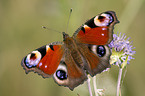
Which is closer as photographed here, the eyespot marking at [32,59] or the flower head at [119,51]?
the eyespot marking at [32,59]

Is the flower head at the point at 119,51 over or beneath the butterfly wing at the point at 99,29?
beneath

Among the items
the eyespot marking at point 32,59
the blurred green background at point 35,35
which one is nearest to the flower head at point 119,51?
the eyespot marking at point 32,59

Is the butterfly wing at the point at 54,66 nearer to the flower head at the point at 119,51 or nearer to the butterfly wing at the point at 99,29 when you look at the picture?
the butterfly wing at the point at 99,29

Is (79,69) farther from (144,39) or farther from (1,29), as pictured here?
(1,29)

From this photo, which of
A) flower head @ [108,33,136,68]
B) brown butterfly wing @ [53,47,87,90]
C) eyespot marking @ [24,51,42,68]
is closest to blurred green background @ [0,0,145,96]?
flower head @ [108,33,136,68]

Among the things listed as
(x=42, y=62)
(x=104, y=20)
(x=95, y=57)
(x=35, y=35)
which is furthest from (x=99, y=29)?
(x=35, y=35)

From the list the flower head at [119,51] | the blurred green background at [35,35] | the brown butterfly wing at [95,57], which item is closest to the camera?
the brown butterfly wing at [95,57]

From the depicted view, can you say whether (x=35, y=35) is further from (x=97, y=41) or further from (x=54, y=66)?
(x=97, y=41)

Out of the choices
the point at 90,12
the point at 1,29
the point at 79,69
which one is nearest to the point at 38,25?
the point at 1,29

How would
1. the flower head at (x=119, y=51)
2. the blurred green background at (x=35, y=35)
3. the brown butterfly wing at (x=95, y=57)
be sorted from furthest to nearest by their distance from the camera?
the blurred green background at (x=35, y=35) < the flower head at (x=119, y=51) < the brown butterfly wing at (x=95, y=57)
